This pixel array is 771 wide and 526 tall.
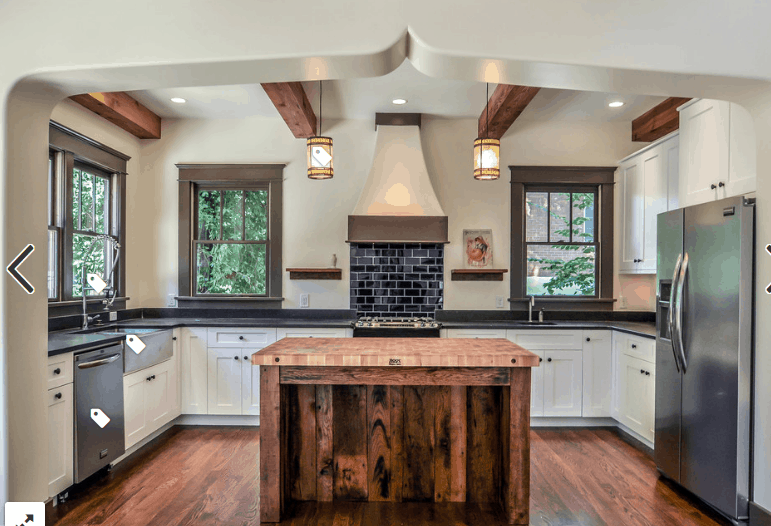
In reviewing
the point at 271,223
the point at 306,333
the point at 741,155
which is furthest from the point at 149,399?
the point at 741,155

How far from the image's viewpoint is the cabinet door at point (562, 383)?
4141 millimetres

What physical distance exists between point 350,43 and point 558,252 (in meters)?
3.53

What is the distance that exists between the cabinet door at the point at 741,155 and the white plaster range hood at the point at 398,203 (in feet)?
7.30

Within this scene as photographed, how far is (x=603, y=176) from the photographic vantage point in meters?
4.77

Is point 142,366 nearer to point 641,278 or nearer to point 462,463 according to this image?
point 462,463

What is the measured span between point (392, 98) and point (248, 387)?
287 centimetres

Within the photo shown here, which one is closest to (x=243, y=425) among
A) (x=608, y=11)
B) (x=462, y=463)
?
(x=462, y=463)

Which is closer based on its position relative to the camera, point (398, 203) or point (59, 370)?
point (59, 370)

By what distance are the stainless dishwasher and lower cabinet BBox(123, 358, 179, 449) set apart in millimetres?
135

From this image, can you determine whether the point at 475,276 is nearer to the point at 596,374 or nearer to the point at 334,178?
the point at 596,374

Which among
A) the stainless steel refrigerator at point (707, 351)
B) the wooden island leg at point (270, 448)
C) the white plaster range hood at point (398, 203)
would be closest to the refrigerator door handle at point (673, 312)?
the stainless steel refrigerator at point (707, 351)

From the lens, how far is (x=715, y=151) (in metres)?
2.97

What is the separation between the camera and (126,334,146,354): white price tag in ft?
10.9

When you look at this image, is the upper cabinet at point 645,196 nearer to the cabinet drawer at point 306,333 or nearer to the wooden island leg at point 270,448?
the cabinet drawer at point 306,333
